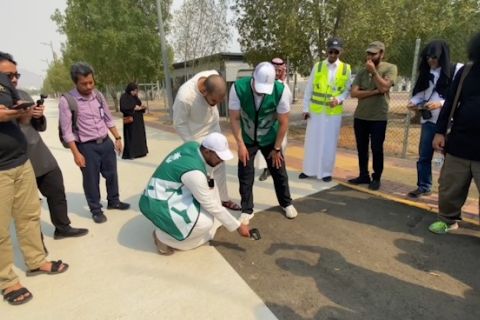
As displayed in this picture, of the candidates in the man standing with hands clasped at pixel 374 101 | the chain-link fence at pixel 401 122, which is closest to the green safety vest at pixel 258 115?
the man standing with hands clasped at pixel 374 101

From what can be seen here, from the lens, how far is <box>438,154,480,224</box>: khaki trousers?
9.80 feet

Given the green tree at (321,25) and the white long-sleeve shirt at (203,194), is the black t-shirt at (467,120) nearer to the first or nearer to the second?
the white long-sleeve shirt at (203,194)

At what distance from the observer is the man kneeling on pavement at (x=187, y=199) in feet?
9.01

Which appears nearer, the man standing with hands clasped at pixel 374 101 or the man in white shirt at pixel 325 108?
the man standing with hands clasped at pixel 374 101

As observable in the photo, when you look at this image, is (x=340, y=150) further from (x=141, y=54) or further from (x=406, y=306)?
(x=141, y=54)

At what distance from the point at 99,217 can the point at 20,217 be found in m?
1.32

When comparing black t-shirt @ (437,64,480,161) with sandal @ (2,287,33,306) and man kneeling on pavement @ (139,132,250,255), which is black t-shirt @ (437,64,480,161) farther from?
sandal @ (2,287,33,306)

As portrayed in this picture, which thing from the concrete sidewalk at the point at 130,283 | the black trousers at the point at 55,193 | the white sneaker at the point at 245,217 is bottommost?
the concrete sidewalk at the point at 130,283

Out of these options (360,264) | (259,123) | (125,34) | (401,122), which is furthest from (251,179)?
(125,34)

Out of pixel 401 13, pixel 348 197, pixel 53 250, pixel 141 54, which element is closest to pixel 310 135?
pixel 348 197

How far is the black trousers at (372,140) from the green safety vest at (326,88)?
422 millimetres

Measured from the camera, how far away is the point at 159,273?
2809mm

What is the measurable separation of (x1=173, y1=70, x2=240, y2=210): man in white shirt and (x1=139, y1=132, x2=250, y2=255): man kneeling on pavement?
455 mm

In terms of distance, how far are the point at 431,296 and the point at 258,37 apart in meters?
8.19
